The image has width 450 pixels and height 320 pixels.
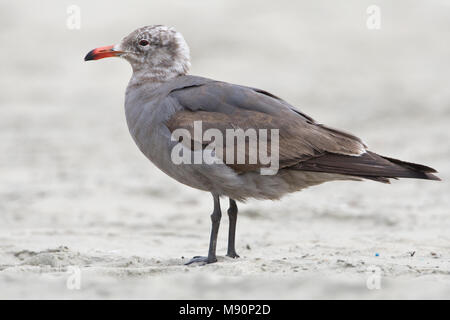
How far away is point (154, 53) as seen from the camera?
6.58m

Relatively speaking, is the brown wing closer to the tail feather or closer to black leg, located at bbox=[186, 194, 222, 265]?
the tail feather

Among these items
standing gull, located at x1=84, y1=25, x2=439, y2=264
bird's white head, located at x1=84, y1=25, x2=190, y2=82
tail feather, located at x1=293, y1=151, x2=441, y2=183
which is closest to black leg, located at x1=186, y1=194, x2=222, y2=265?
standing gull, located at x1=84, y1=25, x2=439, y2=264

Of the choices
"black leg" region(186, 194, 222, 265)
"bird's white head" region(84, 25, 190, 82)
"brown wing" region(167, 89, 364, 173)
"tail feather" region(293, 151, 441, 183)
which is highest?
"bird's white head" region(84, 25, 190, 82)

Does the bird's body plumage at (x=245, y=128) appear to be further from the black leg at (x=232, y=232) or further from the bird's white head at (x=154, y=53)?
the bird's white head at (x=154, y=53)

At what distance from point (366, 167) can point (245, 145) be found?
0.89 meters

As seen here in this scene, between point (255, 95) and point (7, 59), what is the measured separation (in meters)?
11.5

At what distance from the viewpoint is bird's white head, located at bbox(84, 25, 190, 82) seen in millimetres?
6531

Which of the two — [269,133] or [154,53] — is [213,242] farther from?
[154,53]

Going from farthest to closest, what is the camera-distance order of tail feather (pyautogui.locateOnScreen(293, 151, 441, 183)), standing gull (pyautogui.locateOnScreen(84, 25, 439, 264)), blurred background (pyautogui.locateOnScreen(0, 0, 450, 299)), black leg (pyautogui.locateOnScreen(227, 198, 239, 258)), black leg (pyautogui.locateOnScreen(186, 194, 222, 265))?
1. black leg (pyautogui.locateOnScreen(227, 198, 239, 258))
2. black leg (pyautogui.locateOnScreen(186, 194, 222, 265))
3. standing gull (pyautogui.locateOnScreen(84, 25, 439, 264))
4. tail feather (pyautogui.locateOnScreen(293, 151, 441, 183))
5. blurred background (pyautogui.locateOnScreen(0, 0, 450, 299))

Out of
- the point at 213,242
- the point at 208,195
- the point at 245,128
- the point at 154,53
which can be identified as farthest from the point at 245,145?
the point at 208,195

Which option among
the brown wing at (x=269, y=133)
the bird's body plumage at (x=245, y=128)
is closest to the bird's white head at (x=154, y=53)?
Result: the bird's body plumage at (x=245, y=128)

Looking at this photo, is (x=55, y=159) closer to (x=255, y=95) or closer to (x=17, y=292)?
(x=255, y=95)

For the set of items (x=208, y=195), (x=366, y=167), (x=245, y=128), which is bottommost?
(x=208, y=195)
